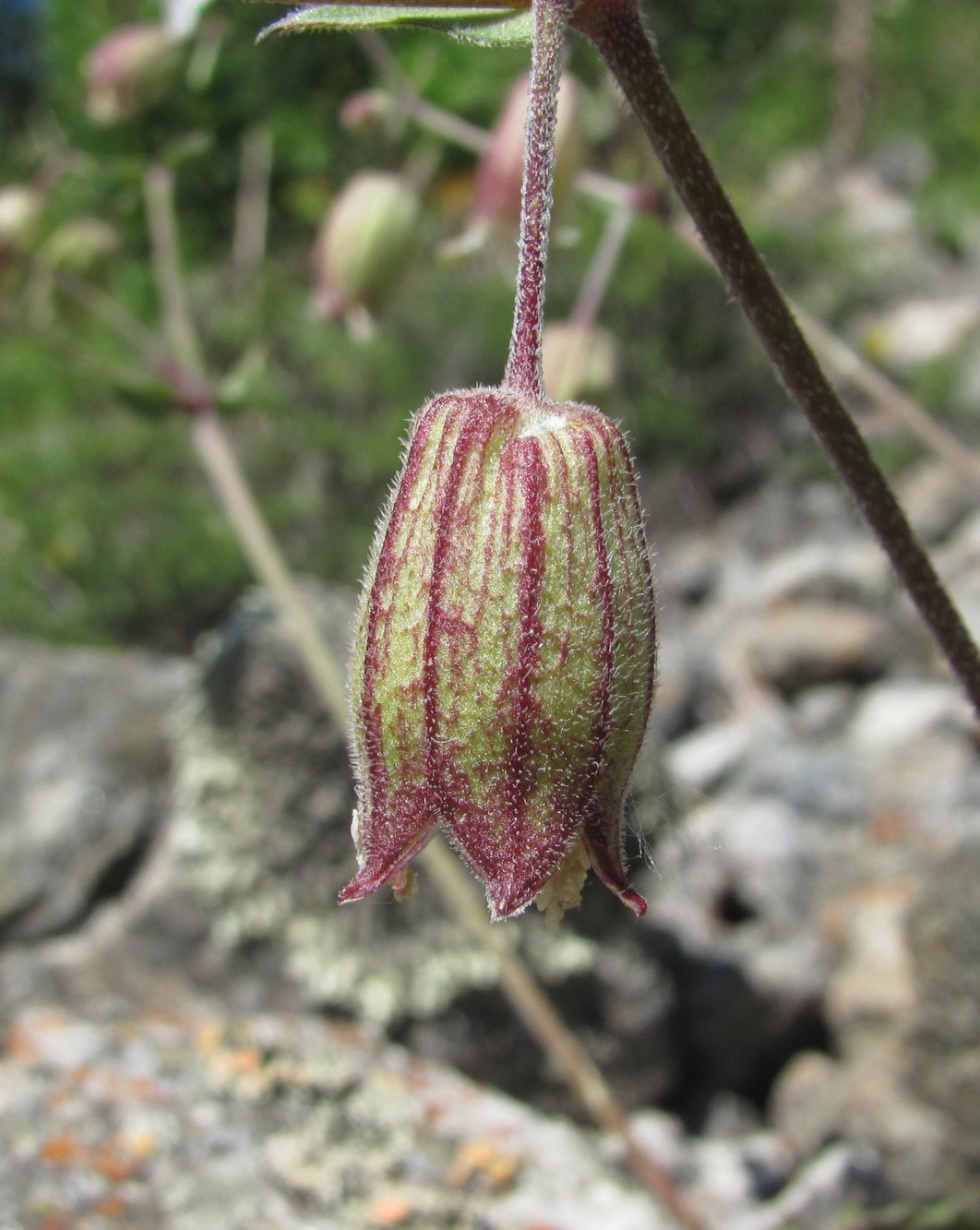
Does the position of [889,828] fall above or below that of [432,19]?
below

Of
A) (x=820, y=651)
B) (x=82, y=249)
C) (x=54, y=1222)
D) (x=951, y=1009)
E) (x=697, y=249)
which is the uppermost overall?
(x=697, y=249)

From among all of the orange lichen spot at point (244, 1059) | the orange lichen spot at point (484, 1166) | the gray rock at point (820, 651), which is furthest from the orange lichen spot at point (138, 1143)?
the gray rock at point (820, 651)

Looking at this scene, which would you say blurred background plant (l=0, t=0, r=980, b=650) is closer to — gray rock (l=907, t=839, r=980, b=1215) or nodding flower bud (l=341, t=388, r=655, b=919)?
gray rock (l=907, t=839, r=980, b=1215)

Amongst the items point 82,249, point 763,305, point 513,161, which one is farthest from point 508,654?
point 82,249

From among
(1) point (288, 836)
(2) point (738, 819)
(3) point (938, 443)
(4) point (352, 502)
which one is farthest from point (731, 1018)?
(4) point (352, 502)

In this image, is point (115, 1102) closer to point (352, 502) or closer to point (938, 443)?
point (938, 443)

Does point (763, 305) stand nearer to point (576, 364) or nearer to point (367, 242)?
point (576, 364)
